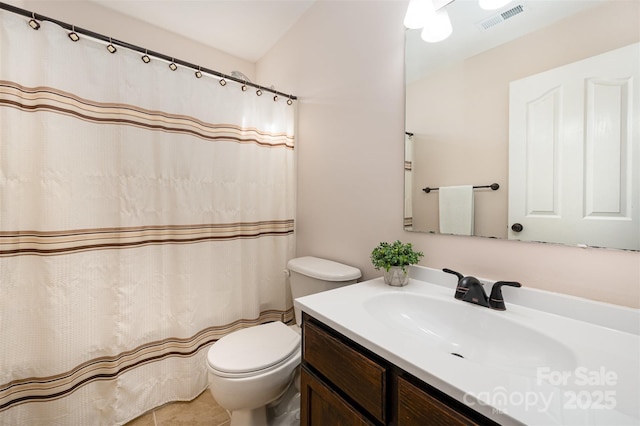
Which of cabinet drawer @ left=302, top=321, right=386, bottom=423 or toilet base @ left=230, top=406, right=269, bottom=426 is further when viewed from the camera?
toilet base @ left=230, top=406, right=269, bottom=426

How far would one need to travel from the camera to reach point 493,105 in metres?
0.94

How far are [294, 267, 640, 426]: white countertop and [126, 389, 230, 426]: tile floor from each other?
3.55 feet

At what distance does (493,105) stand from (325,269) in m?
1.04

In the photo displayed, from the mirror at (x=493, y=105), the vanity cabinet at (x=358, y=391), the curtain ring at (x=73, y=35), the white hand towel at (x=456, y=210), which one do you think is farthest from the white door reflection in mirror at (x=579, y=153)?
the curtain ring at (x=73, y=35)

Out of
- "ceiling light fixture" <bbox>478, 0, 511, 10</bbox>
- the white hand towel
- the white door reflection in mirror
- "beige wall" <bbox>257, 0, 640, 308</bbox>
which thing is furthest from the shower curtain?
the white door reflection in mirror

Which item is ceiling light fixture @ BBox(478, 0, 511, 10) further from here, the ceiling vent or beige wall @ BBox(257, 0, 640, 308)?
beige wall @ BBox(257, 0, 640, 308)

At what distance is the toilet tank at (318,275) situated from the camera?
134 centimetres

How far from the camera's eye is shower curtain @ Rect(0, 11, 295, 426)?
115cm

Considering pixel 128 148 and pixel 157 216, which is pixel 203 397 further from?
pixel 128 148

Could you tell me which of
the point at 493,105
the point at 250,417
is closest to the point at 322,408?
the point at 250,417

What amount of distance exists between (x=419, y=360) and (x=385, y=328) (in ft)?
0.54

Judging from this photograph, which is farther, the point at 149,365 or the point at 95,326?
the point at 149,365

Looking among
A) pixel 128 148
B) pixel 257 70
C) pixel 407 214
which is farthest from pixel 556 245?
pixel 257 70

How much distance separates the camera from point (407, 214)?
4.01ft
